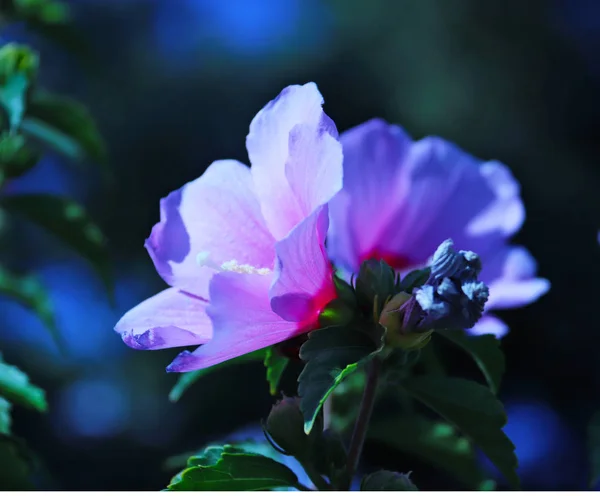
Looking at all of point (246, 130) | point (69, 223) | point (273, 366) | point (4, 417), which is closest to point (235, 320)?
point (273, 366)

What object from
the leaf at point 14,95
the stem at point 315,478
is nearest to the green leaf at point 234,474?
the stem at point 315,478

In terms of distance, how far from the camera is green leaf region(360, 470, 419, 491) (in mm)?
651

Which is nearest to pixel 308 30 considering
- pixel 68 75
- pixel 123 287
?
pixel 68 75

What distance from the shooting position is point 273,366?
743 millimetres

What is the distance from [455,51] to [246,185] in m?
3.82

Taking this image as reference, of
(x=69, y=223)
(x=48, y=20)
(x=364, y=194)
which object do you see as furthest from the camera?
(x=48, y=20)

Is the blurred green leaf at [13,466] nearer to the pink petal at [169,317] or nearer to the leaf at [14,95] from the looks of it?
the pink petal at [169,317]

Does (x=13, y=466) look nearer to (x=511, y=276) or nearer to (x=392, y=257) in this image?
(x=392, y=257)

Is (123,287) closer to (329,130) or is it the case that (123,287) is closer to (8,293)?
(8,293)

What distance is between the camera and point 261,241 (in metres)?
0.72

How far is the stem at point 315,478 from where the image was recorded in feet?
2.29

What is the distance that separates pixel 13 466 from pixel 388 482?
0.34 m

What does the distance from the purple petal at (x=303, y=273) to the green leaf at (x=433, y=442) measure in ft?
0.94

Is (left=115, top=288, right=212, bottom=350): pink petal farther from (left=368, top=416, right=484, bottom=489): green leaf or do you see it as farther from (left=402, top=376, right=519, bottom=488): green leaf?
(left=368, top=416, right=484, bottom=489): green leaf
